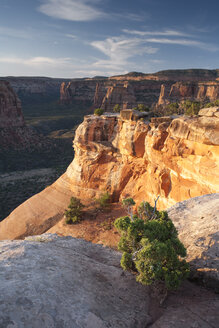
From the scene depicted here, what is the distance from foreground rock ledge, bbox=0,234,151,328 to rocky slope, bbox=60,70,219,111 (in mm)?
62249

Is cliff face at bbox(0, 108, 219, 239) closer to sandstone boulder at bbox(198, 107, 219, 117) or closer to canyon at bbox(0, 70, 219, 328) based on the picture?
sandstone boulder at bbox(198, 107, 219, 117)

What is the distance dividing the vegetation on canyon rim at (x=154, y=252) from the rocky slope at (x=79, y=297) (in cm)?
103

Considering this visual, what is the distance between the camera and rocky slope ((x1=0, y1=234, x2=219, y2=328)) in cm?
719

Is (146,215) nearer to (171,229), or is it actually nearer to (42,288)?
(171,229)

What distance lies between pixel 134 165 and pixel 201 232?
1602 centimetres

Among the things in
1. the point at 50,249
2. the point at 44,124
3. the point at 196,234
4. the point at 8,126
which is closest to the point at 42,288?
A: the point at 50,249

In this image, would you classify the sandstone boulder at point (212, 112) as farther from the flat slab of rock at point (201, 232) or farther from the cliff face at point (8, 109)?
the cliff face at point (8, 109)

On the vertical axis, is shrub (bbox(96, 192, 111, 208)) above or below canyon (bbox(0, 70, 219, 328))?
Result: below

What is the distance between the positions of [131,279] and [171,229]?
3.27m

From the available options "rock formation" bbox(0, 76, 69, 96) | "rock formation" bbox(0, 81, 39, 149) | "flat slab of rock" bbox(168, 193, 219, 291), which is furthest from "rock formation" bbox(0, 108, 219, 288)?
"rock formation" bbox(0, 76, 69, 96)

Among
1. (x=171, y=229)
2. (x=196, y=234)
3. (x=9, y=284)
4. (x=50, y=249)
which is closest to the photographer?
(x=9, y=284)

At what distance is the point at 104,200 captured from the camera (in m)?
28.6

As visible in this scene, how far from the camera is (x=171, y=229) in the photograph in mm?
10859

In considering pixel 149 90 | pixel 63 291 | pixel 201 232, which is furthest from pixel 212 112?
pixel 149 90
